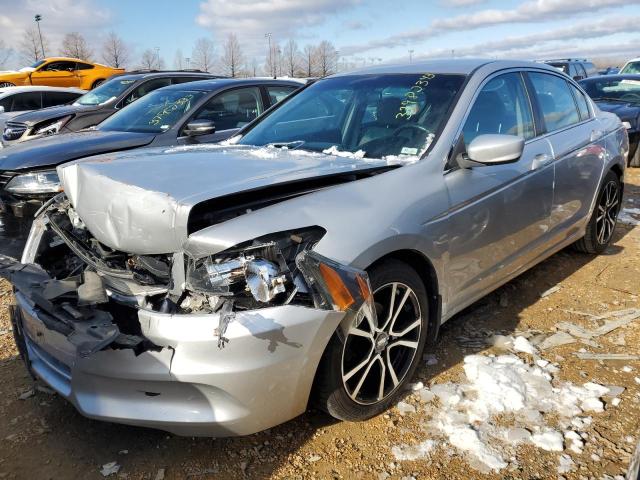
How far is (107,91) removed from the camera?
9.18 metres

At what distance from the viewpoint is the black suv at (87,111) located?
7500mm

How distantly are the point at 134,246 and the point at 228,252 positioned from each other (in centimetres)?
47

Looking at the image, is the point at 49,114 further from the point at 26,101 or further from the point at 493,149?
the point at 493,149

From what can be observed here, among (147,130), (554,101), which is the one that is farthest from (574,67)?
(147,130)

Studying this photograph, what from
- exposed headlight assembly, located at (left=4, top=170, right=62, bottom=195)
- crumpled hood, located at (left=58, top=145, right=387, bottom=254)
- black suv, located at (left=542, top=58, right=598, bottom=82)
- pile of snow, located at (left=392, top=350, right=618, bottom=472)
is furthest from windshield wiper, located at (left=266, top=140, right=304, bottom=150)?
black suv, located at (left=542, top=58, right=598, bottom=82)

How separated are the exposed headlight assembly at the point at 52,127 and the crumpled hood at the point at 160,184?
→ 5.02 metres

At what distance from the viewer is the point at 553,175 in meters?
3.80

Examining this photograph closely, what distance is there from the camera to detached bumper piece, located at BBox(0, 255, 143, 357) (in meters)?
2.10

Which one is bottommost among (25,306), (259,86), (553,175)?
(25,306)

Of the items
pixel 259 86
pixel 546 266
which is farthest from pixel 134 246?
pixel 259 86

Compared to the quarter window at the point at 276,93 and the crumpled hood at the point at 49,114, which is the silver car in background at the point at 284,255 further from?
the crumpled hood at the point at 49,114

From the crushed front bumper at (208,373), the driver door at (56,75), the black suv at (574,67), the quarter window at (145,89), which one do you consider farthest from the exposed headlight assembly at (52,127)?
the black suv at (574,67)

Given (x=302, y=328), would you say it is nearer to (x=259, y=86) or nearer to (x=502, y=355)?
(x=502, y=355)

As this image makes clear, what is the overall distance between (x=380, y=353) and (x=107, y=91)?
26.7 ft
